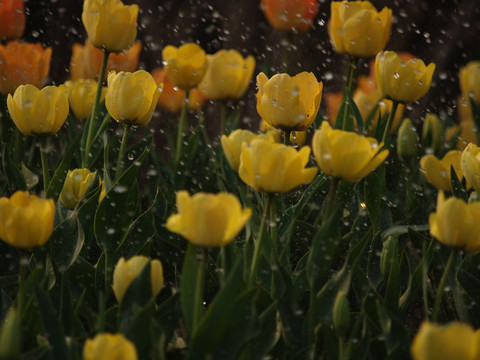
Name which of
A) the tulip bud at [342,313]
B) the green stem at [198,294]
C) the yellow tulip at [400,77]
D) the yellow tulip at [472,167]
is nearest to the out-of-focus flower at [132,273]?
the green stem at [198,294]

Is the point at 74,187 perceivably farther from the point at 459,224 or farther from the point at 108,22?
the point at 459,224

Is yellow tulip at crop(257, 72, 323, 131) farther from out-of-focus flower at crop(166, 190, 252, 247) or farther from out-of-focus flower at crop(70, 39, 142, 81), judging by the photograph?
out-of-focus flower at crop(70, 39, 142, 81)

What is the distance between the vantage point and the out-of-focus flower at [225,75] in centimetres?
144

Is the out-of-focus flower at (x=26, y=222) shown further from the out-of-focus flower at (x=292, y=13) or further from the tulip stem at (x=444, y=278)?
the out-of-focus flower at (x=292, y=13)

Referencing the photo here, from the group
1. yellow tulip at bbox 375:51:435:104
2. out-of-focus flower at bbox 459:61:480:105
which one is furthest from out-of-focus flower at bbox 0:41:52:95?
out-of-focus flower at bbox 459:61:480:105

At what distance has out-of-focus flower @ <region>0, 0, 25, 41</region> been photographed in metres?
1.47

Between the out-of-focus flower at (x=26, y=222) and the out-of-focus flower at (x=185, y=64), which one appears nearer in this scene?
the out-of-focus flower at (x=26, y=222)

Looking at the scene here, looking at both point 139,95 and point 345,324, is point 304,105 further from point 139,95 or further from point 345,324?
point 345,324

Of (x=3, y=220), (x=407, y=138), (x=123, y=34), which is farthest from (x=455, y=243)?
(x=123, y=34)

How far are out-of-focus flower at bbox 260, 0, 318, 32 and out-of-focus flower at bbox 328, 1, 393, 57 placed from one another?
0.31 meters

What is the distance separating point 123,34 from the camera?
122cm

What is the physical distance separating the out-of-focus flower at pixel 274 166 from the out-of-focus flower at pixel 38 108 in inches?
14.8

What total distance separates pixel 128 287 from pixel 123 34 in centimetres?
57

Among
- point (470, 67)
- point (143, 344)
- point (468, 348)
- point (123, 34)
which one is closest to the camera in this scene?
point (468, 348)
